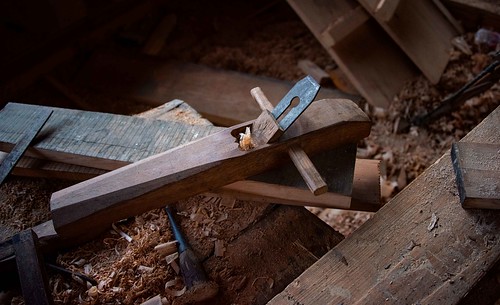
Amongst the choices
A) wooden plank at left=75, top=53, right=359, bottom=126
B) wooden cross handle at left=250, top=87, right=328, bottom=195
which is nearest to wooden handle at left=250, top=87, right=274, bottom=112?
wooden cross handle at left=250, top=87, right=328, bottom=195

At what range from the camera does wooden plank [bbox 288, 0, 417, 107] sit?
260cm

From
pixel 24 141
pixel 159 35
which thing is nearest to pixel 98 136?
pixel 24 141

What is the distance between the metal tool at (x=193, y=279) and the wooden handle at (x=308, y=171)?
422 mm

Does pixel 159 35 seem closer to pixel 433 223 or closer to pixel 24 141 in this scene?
pixel 24 141

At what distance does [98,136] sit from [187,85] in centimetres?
126

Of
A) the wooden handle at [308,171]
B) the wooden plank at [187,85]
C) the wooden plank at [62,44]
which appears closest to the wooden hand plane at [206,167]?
the wooden handle at [308,171]

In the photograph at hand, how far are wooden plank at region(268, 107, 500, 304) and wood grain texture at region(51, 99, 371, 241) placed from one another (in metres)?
0.31

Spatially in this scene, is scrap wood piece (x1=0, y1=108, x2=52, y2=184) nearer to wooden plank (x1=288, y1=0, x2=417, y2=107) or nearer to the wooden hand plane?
the wooden hand plane

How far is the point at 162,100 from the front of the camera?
2.74 meters

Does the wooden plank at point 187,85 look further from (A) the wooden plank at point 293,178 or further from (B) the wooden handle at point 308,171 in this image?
(B) the wooden handle at point 308,171

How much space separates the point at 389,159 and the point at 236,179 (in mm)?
1453

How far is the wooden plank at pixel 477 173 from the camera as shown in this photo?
1.30m

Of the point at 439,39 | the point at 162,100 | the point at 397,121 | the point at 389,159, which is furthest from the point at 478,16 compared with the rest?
the point at 162,100

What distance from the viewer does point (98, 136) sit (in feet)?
5.24
